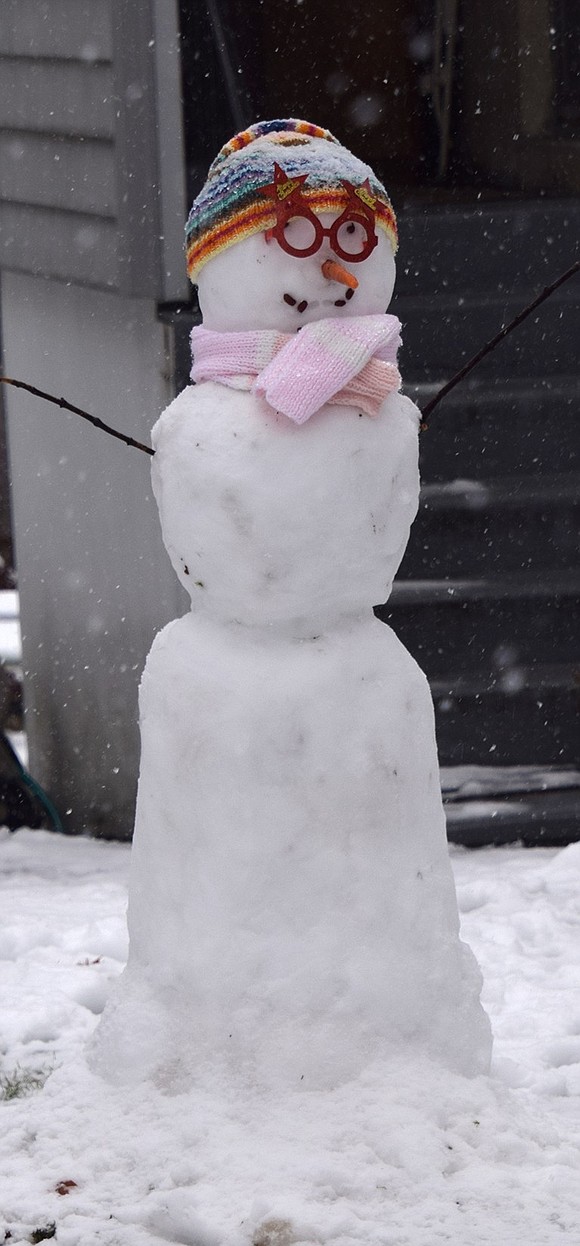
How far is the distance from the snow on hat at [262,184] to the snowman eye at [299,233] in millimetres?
34

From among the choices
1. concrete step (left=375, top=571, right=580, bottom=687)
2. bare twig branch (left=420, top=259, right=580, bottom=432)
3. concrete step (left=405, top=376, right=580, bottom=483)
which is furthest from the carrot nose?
concrete step (left=375, top=571, right=580, bottom=687)

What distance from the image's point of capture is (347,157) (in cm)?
317

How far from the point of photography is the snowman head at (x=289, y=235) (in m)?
3.06

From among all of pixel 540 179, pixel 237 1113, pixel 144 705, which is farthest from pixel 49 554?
pixel 237 1113

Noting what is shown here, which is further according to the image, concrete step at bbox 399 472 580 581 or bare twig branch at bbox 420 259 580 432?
concrete step at bbox 399 472 580 581

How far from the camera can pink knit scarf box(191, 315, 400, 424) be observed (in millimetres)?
3021

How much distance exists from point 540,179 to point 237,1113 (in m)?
5.21

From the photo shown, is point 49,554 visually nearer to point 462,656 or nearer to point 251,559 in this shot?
point 462,656

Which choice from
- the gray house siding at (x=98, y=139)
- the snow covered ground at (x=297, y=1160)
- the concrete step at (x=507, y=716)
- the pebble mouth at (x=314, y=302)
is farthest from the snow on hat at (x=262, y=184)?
the concrete step at (x=507, y=716)

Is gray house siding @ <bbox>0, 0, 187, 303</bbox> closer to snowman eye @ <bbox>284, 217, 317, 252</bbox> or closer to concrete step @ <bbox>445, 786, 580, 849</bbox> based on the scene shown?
concrete step @ <bbox>445, 786, 580, 849</bbox>

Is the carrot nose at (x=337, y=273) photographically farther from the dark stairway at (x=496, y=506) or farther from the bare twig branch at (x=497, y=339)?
the dark stairway at (x=496, y=506)

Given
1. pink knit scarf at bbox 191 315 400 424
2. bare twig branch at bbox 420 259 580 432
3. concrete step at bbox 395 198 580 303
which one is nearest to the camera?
pink knit scarf at bbox 191 315 400 424

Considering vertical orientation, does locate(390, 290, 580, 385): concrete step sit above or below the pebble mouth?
below

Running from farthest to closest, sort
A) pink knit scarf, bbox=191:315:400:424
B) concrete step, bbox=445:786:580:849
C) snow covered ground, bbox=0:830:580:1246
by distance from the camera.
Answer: concrete step, bbox=445:786:580:849 → pink knit scarf, bbox=191:315:400:424 → snow covered ground, bbox=0:830:580:1246
